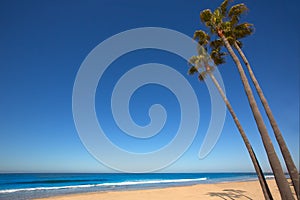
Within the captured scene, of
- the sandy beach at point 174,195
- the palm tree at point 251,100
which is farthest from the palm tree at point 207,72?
the sandy beach at point 174,195

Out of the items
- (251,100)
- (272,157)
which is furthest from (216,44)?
(272,157)

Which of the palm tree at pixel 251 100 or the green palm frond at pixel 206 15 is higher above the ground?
the green palm frond at pixel 206 15

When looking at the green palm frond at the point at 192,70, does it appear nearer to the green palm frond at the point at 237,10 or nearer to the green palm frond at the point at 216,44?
the green palm frond at the point at 216,44

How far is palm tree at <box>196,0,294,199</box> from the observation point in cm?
680

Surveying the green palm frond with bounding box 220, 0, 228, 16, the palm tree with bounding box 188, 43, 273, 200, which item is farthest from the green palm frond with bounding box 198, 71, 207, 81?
the green palm frond with bounding box 220, 0, 228, 16

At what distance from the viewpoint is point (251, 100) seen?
8047 millimetres

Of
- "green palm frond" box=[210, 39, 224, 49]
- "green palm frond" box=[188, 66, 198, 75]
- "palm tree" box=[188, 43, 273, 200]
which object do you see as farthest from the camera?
"green palm frond" box=[188, 66, 198, 75]

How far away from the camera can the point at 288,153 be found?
700 cm

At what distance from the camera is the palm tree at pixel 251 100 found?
6797mm

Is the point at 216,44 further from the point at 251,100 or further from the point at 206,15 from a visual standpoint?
the point at 251,100

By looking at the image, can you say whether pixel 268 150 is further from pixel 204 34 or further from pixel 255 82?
pixel 204 34

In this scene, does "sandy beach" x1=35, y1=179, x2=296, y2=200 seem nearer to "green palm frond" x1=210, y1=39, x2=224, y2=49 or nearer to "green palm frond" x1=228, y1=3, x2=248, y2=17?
"green palm frond" x1=210, y1=39, x2=224, y2=49

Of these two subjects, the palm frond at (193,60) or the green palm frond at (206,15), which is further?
the palm frond at (193,60)

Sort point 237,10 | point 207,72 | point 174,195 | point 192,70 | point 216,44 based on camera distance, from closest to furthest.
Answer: point 237,10 < point 216,44 < point 207,72 < point 192,70 < point 174,195
